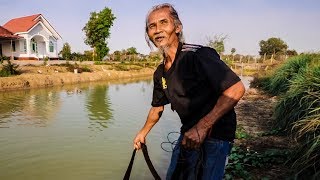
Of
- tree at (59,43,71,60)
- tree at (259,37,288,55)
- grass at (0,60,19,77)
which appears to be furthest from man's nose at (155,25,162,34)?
tree at (259,37,288,55)

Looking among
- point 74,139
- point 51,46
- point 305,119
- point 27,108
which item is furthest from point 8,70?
point 305,119

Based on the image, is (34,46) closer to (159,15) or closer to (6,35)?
(6,35)

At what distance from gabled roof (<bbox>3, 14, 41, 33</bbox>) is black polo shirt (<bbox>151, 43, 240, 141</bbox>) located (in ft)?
117

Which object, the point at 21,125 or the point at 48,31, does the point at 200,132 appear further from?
the point at 48,31

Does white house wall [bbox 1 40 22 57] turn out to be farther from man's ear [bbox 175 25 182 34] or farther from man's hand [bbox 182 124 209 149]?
man's hand [bbox 182 124 209 149]

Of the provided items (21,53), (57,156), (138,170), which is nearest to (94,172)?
(138,170)

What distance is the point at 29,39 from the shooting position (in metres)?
34.8

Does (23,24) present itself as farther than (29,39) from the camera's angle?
Yes

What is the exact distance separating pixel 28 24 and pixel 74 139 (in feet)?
102

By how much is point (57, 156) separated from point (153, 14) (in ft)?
18.6

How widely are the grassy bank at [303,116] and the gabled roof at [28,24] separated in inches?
1201

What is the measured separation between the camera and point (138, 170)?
6434 millimetres

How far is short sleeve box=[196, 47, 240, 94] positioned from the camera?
86.6 inches

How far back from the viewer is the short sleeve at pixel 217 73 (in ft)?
7.22
